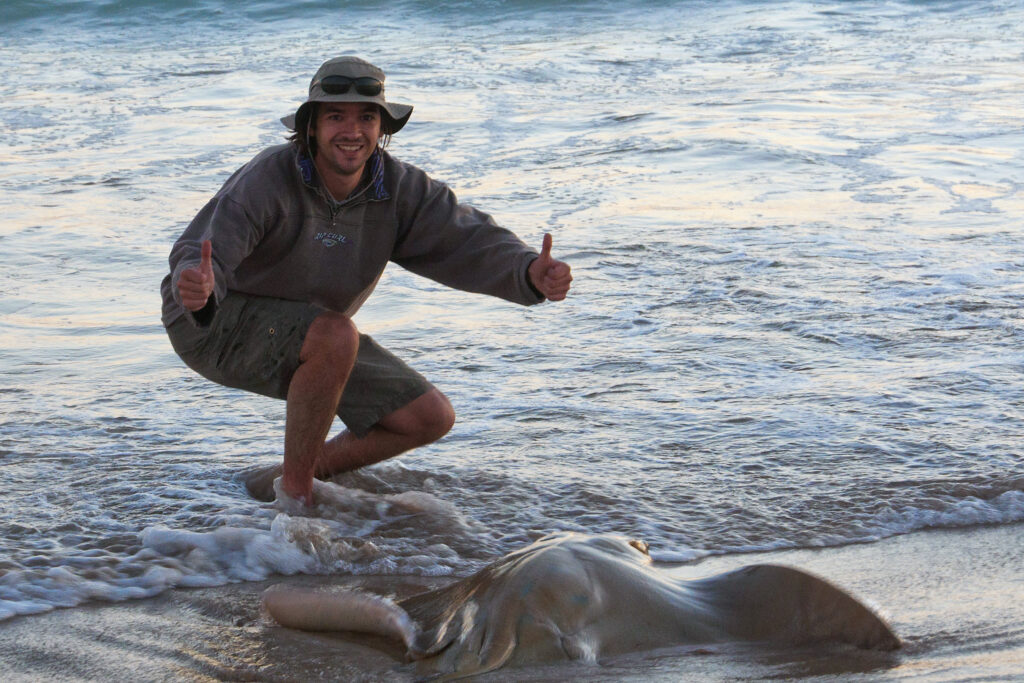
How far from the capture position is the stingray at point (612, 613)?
2609 millimetres

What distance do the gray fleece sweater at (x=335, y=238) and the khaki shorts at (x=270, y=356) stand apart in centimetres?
8

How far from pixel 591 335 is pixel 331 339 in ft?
7.21

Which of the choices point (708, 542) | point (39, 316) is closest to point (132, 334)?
point (39, 316)

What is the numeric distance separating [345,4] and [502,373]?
15534 mm

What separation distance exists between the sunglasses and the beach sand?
4.78 feet

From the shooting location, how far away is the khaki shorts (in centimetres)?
392

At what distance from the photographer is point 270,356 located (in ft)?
13.0

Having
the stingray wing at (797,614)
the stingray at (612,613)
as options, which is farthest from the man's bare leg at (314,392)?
the stingray wing at (797,614)

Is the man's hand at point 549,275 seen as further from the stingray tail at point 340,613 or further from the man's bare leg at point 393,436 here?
the stingray tail at point 340,613

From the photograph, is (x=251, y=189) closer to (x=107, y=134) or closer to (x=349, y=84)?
(x=349, y=84)

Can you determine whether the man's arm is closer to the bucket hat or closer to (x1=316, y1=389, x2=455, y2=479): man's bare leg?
the bucket hat

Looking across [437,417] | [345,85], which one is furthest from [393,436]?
[345,85]

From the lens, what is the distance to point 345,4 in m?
19.8

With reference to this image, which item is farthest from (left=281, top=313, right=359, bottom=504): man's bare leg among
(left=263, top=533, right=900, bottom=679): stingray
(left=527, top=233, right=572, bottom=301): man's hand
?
(left=263, top=533, right=900, bottom=679): stingray
